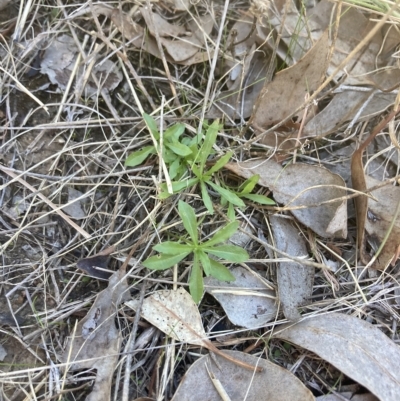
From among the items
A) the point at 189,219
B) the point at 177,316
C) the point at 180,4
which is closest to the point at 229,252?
the point at 189,219

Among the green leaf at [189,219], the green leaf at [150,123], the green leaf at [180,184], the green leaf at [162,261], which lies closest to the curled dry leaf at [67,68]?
the green leaf at [150,123]

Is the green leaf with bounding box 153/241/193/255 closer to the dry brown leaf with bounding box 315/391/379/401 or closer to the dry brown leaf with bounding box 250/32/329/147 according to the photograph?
the dry brown leaf with bounding box 250/32/329/147

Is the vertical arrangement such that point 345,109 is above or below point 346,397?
above

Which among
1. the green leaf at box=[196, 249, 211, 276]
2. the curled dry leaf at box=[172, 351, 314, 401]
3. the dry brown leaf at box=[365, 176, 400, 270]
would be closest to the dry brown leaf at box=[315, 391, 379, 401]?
the curled dry leaf at box=[172, 351, 314, 401]

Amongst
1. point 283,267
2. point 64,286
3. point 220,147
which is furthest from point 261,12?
point 64,286

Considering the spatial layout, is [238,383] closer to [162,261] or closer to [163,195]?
[162,261]

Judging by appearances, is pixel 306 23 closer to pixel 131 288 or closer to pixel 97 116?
pixel 97 116

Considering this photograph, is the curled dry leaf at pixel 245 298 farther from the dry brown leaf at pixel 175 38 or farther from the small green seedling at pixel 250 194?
the dry brown leaf at pixel 175 38
